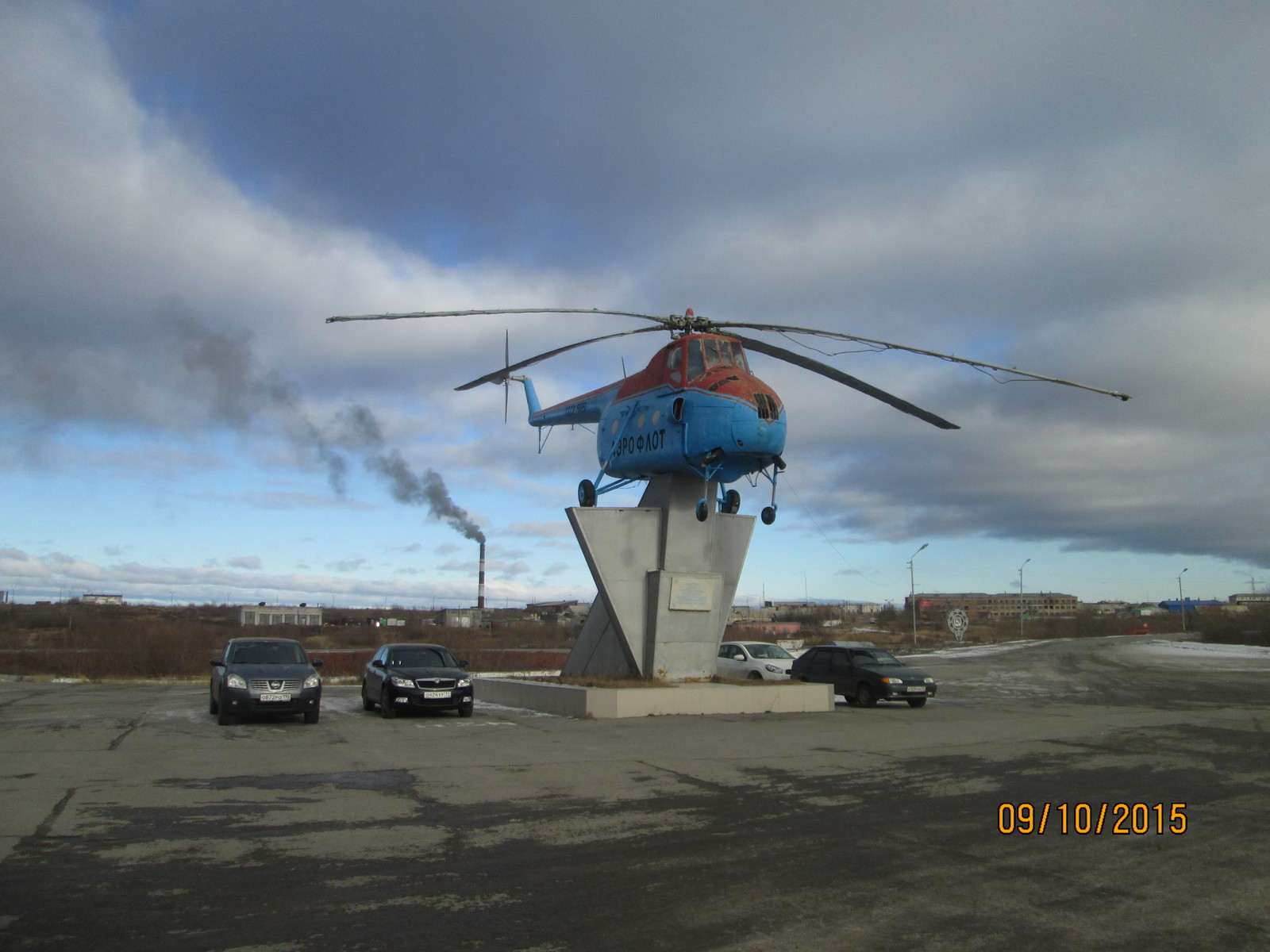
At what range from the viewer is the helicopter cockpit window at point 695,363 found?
16719mm

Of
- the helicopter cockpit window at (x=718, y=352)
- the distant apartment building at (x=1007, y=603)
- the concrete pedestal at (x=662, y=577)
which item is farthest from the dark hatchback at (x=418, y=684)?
the distant apartment building at (x=1007, y=603)

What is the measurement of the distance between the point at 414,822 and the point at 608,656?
12.6 metres

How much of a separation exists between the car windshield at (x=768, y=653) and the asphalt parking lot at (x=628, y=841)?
9687 mm

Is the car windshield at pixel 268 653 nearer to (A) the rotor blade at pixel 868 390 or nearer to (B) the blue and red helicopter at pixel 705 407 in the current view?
(B) the blue and red helicopter at pixel 705 407

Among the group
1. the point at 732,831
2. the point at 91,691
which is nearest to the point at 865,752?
the point at 732,831

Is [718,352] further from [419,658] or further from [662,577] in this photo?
[419,658]

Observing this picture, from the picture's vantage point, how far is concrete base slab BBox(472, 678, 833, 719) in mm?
15647

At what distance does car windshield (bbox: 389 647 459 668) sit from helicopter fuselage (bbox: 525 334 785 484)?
546 cm

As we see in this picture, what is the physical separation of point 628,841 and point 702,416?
36.4 feet

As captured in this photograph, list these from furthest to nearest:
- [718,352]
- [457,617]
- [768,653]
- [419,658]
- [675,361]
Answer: [457,617], [768,653], [675,361], [718,352], [419,658]

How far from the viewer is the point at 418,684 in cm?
1510

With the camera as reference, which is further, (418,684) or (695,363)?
(695,363)
